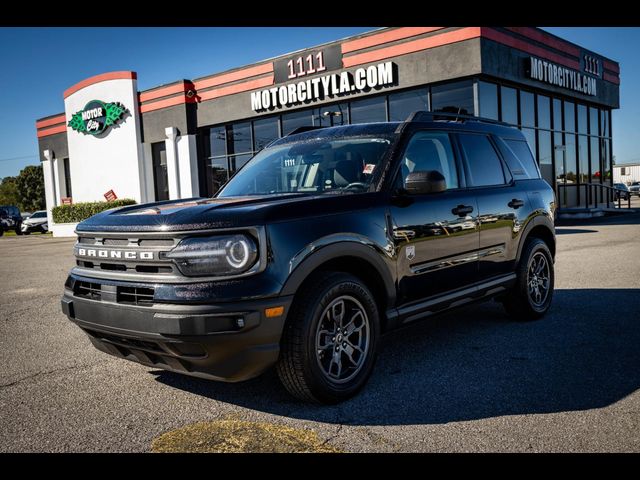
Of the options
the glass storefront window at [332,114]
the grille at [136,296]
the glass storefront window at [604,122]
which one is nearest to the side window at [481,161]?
the grille at [136,296]

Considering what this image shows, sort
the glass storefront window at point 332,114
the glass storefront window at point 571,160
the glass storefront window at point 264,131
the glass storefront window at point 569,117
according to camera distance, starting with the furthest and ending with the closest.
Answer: the glass storefront window at point 571,160 < the glass storefront window at point 569,117 < the glass storefront window at point 264,131 < the glass storefront window at point 332,114

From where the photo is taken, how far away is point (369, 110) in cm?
1798

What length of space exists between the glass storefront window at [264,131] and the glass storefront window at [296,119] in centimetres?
45

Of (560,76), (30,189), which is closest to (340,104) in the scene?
(560,76)

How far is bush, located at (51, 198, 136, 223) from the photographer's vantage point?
2454 cm

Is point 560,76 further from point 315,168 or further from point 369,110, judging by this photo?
point 315,168

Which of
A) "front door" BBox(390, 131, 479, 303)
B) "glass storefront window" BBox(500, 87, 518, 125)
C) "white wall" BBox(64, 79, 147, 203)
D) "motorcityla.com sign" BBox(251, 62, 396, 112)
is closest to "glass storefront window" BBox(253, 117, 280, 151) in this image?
"motorcityla.com sign" BBox(251, 62, 396, 112)

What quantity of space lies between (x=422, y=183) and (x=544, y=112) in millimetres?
17744

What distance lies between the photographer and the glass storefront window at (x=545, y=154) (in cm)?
1955

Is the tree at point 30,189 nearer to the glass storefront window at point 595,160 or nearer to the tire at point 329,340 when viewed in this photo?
the glass storefront window at point 595,160

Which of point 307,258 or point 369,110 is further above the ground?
point 369,110

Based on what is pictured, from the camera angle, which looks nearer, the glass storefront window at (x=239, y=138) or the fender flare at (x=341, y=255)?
the fender flare at (x=341, y=255)

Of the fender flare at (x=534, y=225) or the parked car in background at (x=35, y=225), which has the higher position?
the fender flare at (x=534, y=225)
